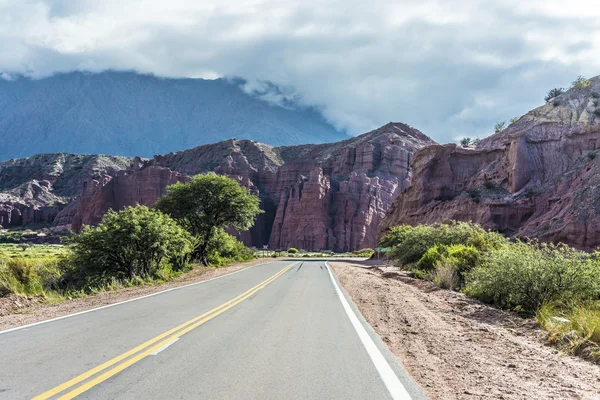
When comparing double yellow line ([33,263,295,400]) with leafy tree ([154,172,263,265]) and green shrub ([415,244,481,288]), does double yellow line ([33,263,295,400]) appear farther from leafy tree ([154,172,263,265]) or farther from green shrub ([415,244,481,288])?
leafy tree ([154,172,263,265])

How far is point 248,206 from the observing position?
124 feet

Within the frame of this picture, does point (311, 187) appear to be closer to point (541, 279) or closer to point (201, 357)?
point (541, 279)

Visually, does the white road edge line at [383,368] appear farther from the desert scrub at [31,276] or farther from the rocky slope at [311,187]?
the rocky slope at [311,187]

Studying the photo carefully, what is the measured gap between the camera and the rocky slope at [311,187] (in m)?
114

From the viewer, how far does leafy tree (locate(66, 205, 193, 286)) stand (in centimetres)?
2053


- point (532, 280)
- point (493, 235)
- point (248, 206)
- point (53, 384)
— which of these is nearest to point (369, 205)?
point (248, 206)

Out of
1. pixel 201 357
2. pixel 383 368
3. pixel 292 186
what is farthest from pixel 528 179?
pixel 292 186

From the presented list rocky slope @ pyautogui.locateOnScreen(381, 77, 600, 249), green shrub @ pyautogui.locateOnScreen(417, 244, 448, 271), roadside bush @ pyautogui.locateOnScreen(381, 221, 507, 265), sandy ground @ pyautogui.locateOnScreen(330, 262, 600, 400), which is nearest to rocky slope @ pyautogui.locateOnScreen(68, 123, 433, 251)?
rocky slope @ pyautogui.locateOnScreen(381, 77, 600, 249)

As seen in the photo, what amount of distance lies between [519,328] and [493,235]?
15.5 metres

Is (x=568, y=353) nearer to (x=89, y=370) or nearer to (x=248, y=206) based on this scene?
(x=89, y=370)

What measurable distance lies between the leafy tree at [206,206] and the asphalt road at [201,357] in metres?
25.4

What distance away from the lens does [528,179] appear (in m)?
51.0

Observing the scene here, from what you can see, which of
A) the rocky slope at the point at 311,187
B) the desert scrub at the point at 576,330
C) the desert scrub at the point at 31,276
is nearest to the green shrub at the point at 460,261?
the desert scrub at the point at 576,330

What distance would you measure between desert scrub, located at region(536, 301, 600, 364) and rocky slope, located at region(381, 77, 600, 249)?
105ft
